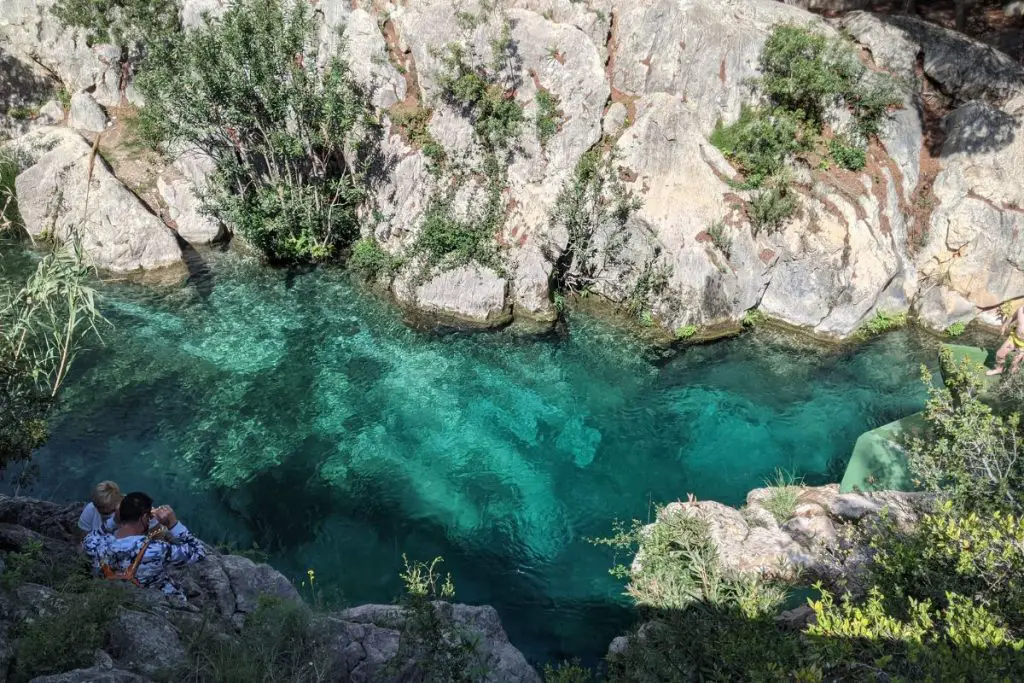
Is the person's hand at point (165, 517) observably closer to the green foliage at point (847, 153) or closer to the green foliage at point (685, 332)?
the green foliage at point (685, 332)

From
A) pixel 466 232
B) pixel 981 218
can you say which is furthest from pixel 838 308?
pixel 466 232

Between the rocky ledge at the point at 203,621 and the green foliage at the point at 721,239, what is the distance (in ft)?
37.8

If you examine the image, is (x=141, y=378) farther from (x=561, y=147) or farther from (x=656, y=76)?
(x=656, y=76)

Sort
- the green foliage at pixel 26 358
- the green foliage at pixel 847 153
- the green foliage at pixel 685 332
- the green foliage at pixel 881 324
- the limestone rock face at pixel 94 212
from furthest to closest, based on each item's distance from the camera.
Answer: the green foliage at pixel 847 153
the limestone rock face at pixel 94 212
the green foliage at pixel 881 324
the green foliage at pixel 685 332
the green foliage at pixel 26 358

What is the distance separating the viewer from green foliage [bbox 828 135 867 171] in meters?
17.4

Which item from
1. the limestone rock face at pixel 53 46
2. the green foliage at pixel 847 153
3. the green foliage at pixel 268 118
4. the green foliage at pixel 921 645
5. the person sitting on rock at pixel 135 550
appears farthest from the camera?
the limestone rock face at pixel 53 46

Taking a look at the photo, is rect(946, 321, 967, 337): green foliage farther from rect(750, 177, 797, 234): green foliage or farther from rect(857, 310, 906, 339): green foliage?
rect(750, 177, 797, 234): green foliage

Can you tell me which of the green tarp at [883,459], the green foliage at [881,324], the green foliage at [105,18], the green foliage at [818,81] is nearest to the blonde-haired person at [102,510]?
the green tarp at [883,459]

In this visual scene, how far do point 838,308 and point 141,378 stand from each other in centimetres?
1660

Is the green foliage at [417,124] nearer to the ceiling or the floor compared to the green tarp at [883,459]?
nearer to the ceiling

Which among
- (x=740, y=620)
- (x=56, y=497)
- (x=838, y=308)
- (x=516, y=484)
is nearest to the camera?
(x=740, y=620)

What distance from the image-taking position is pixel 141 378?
13391 millimetres

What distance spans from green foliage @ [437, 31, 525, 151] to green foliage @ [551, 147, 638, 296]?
7.83ft

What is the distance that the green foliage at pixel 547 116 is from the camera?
17.5 meters
